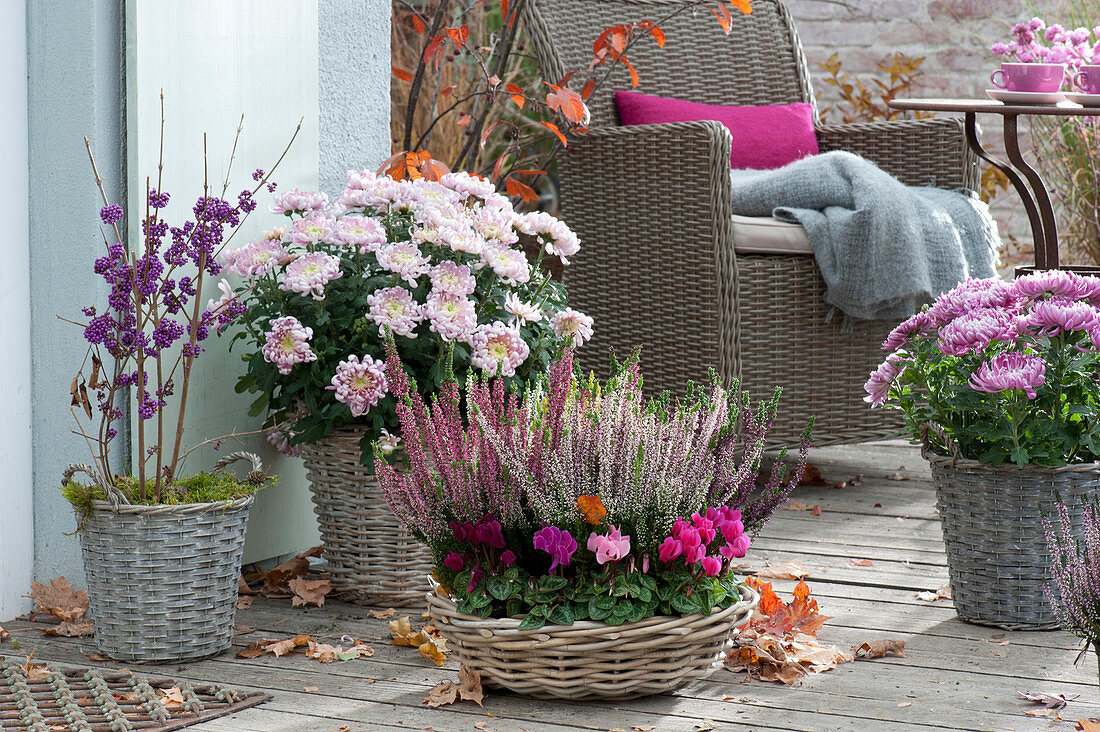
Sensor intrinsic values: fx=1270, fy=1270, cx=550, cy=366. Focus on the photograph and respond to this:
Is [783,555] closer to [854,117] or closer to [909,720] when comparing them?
[909,720]

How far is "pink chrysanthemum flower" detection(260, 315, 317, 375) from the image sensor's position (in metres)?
2.00

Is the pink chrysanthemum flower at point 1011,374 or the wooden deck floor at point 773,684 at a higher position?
the pink chrysanthemum flower at point 1011,374

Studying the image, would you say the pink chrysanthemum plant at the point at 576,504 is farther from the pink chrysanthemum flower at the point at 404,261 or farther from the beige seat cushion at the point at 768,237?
the beige seat cushion at the point at 768,237

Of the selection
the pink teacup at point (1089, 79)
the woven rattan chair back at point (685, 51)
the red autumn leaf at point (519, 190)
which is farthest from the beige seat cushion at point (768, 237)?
the pink teacup at point (1089, 79)

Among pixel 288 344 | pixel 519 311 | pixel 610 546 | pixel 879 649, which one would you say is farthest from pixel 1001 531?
pixel 288 344

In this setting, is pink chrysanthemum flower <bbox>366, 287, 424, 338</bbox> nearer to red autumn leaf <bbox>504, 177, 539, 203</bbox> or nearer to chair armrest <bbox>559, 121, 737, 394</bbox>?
red autumn leaf <bbox>504, 177, 539, 203</bbox>

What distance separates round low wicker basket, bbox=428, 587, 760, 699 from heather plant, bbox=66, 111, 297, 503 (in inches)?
19.9

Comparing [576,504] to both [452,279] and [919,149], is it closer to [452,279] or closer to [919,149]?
[452,279]

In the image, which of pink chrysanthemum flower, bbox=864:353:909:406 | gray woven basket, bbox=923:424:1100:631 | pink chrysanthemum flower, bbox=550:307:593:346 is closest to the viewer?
gray woven basket, bbox=923:424:1100:631

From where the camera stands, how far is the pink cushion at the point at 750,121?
10.5 feet

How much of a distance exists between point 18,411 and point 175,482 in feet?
1.15

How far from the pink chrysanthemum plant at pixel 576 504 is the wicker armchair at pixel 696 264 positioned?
1063 mm

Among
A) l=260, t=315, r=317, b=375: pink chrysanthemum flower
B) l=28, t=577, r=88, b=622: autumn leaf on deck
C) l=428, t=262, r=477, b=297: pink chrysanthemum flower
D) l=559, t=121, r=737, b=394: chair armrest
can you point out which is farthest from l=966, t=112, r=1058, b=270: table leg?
l=28, t=577, r=88, b=622: autumn leaf on deck

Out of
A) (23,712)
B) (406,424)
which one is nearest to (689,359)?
(406,424)
